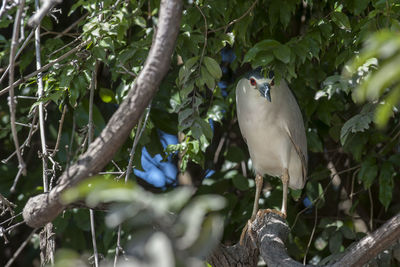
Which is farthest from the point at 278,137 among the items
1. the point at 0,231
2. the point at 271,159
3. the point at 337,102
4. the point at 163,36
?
the point at 163,36

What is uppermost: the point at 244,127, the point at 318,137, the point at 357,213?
the point at 244,127

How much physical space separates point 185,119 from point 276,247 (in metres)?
0.72

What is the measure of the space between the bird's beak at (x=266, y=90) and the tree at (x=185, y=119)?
21cm

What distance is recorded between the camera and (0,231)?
7.15 feet

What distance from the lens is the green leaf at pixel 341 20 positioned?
8.44 feet

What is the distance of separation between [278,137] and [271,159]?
15cm

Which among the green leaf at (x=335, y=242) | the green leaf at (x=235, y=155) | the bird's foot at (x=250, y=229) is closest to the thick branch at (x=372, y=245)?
the bird's foot at (x=250, y=229)

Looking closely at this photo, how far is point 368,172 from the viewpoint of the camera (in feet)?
10.7

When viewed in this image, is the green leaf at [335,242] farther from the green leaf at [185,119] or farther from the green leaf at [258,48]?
the green leaf at [258,48]

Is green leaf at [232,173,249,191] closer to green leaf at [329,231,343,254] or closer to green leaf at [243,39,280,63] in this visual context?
green leaf at [329,231,343,254]

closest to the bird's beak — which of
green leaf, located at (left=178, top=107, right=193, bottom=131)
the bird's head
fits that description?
the bird's head

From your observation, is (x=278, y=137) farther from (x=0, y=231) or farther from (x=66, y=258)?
(x=66, y=258)

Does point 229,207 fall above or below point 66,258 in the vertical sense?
below

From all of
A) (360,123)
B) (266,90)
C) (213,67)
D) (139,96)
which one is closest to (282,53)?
(213,67)
